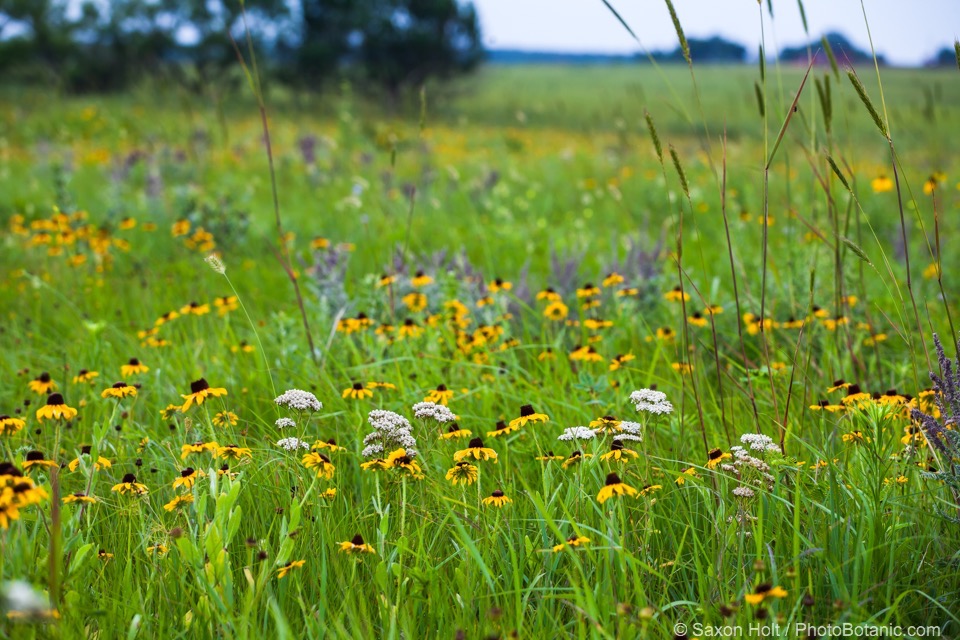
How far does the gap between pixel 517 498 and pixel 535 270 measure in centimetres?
287

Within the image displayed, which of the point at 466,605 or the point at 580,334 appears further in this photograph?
the point at 580,334

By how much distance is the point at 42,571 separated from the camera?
58.1 inches

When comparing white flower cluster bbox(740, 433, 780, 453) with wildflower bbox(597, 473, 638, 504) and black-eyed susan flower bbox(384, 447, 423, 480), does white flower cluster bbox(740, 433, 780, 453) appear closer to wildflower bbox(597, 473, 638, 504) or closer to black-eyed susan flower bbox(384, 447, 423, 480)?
wildflower bbox(597, 473, 638, 504)

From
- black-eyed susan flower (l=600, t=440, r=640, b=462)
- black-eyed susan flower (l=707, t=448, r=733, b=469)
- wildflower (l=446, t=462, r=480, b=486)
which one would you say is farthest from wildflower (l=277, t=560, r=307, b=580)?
black-eyed susan flower (l=707, t=448, r=733, b=469)

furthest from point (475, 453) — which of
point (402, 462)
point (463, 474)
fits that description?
point (402, 462)

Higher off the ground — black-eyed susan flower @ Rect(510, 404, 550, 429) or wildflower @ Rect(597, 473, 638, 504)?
black-eyed susan flower @ Rect(510, 404, 550, 429)

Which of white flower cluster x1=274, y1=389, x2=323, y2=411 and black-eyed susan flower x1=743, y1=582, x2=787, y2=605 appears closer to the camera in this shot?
black-eyed susan flower x1=743, y1=582, x2=787, y2=605

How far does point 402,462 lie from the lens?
5.69ft

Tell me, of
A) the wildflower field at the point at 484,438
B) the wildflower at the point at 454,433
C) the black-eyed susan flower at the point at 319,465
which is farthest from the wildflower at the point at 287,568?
the wildflower at the point at 454,433

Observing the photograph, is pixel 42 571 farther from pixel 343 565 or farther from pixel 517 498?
pixel 517 498

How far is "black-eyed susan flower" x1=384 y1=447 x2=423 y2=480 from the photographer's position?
173 cm

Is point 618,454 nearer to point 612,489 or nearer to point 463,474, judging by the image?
point 612,489

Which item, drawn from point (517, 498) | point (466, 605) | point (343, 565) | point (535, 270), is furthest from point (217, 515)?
point (535, 270)

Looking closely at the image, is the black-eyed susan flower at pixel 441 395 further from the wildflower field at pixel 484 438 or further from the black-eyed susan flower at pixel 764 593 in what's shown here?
the black-eyed susan flower at pixel 764 593
